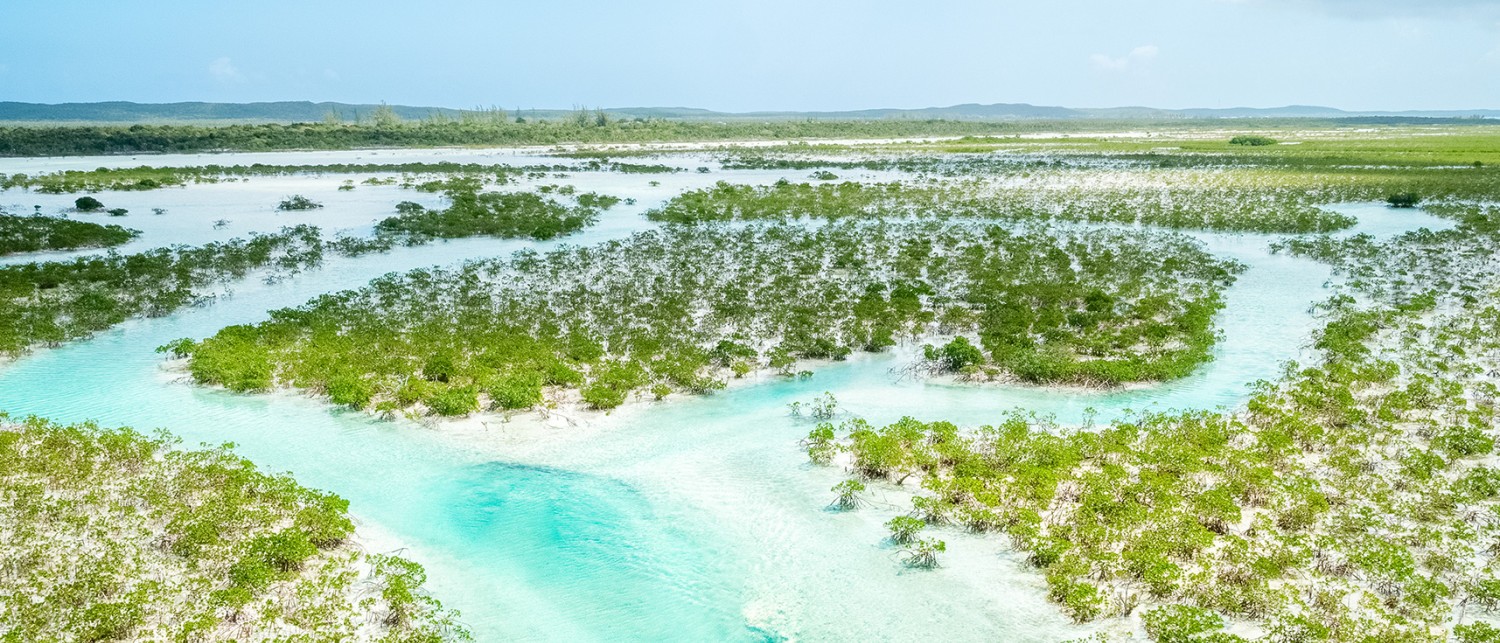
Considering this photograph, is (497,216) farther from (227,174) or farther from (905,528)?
(227,174)

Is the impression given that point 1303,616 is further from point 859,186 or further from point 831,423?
point 859,186

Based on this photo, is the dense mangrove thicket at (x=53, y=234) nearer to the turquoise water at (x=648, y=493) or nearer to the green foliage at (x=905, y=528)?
the turquoise water at (x=648, y=493)

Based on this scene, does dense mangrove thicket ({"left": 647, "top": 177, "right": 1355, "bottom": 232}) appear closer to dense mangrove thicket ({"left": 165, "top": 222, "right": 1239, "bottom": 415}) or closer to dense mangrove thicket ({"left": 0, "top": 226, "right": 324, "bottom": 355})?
dense mangrove thicket ({"left": 165, "top": 222, "right": 1239, "bottom": 415})

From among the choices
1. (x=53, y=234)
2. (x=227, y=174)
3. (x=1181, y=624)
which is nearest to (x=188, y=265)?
(x=53, y=234)

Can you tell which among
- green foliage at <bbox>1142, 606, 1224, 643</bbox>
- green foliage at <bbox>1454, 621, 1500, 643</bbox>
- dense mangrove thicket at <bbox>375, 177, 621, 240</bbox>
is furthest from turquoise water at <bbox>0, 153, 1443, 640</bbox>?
dense mangrove thicket at <bbox>375, 177, 621, 240</bbox>

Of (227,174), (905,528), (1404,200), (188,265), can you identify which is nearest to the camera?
(905,528)

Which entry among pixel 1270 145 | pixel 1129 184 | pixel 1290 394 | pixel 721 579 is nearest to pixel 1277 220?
pixel 1129 184

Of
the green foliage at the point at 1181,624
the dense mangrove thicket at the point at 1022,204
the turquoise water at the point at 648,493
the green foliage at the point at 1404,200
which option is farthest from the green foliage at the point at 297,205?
the green foliage at the point at 1404,200
